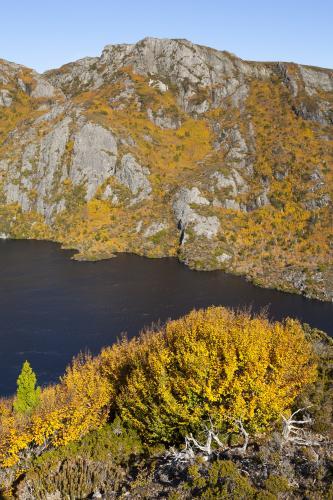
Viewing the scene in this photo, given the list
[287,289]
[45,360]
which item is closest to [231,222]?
[287,289]

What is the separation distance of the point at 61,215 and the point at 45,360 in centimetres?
10734

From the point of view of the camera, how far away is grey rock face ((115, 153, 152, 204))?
17262 centimetres

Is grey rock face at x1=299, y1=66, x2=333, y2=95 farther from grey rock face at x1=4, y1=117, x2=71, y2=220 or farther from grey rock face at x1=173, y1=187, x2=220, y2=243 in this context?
grey rock face at x1=4, y1=117, x2=71, y2=220

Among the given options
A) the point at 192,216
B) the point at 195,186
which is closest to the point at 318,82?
the point at 195,186

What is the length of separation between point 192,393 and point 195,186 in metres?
135

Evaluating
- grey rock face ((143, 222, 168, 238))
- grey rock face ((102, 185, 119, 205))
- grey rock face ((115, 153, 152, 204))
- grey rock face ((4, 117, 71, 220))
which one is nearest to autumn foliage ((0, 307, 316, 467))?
grey rock face ((143, 222, 168, 238))

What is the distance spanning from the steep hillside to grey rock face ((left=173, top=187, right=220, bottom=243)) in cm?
41

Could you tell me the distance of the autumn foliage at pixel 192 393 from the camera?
32.1m

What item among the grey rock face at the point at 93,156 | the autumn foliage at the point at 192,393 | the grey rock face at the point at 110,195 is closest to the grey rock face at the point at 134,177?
the grey rock face at the point at 93,156

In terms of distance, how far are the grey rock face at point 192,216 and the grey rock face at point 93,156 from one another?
3606cm

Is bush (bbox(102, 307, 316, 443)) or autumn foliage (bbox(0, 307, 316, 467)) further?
autumn foliage (bbox(0, 307, 316, 467))

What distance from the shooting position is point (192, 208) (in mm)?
156500

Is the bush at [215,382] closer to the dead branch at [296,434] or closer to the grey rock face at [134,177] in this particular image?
the dead branch at [296,434]

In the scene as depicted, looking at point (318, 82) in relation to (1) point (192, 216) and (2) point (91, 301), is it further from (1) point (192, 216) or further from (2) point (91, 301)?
(2) point (91, 301)
